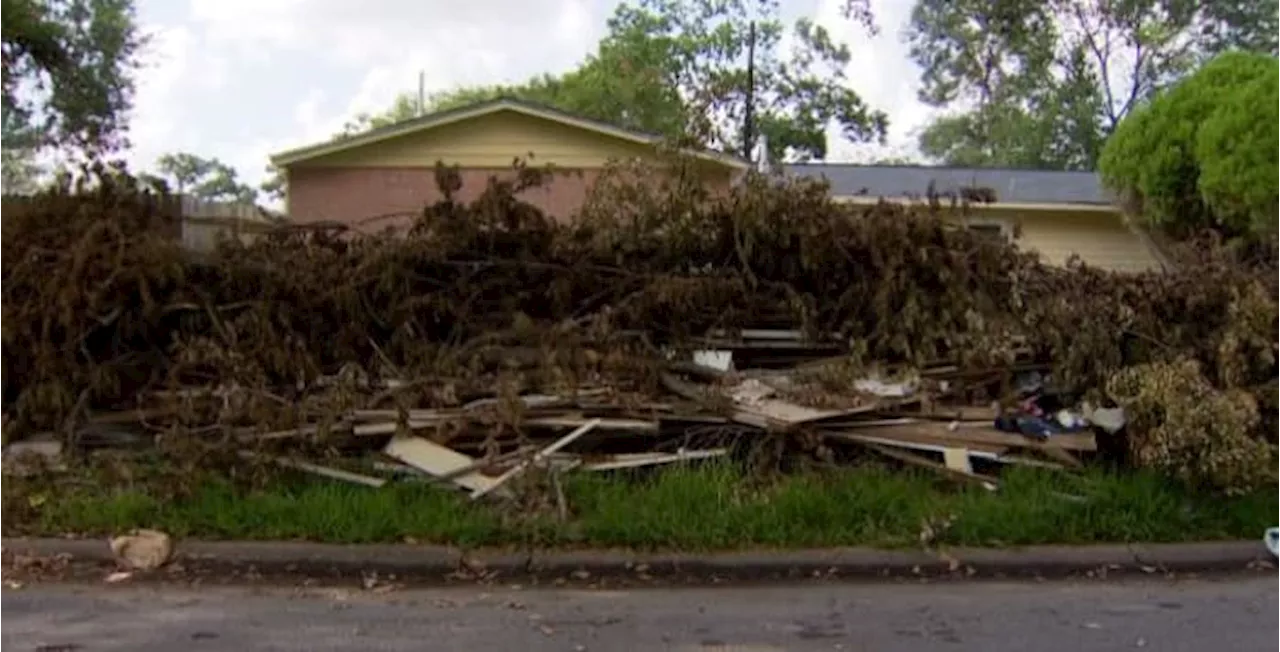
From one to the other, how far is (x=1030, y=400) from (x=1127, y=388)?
0.59 meters

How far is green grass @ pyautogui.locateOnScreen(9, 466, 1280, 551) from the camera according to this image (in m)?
6.39

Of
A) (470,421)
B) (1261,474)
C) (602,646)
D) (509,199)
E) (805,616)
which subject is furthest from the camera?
(509,199)

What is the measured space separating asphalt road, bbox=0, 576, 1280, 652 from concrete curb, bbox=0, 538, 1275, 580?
0.71ft

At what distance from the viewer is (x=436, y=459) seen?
273 inches

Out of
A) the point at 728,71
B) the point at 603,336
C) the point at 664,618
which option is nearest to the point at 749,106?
the point at 728,71

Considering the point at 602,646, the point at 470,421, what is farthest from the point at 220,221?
the point at 602,646

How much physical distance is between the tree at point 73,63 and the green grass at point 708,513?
43.7 ft

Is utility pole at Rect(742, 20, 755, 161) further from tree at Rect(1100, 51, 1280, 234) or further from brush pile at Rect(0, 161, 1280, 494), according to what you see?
brush pile at Rect(0, 161, 1280, 494)

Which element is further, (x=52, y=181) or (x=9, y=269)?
(x=52, y=181)

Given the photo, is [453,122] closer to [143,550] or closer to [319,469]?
[319,469]

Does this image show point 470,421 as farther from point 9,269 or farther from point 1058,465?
point 1058,465

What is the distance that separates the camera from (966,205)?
796 cm

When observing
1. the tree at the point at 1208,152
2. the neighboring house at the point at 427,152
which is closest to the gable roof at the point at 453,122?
the neighboring house at the point at 427,152

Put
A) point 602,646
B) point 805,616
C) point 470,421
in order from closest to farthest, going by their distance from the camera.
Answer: point 602,646 → point 805,616 → point 470,421
